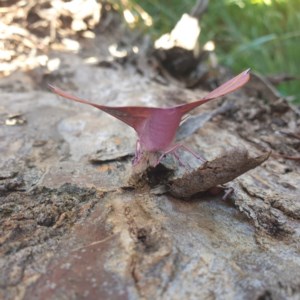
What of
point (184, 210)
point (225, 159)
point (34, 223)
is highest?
point (225, 159)

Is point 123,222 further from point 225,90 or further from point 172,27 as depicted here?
point 172,27

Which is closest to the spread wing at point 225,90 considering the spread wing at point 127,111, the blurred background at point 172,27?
the spread wing at point 127,111

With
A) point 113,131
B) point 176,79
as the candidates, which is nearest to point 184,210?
point 113,131

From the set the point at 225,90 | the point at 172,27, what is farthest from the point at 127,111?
the point at 172,27

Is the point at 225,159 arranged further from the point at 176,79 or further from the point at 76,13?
the point at 76,13

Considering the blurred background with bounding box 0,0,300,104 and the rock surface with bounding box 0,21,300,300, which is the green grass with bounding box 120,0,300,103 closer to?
the blurred background with bounding box 0,0,300,104
